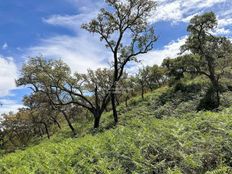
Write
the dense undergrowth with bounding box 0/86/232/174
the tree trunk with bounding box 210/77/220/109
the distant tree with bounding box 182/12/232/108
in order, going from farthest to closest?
1. the distant tree with bounding box 182/12/232/108
2. the tree trunk with bounding box 210/77/220/109
3. the dense undergrowth with bounding box 0/86/232/174

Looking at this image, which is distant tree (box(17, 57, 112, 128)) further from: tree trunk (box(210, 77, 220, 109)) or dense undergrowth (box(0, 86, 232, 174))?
dense undergrowth (box(0, 86, 232, 174))

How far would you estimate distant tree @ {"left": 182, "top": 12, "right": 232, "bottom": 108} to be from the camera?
45.3m

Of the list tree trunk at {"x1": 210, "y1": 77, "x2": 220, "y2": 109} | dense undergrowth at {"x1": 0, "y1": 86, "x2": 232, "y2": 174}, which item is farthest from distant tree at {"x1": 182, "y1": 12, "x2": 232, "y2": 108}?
dense undergrowth at {"x1": 0, "y1": 86, "x2": 232, "y2": 174}

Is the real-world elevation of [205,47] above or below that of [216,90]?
above

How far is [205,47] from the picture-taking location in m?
47.3

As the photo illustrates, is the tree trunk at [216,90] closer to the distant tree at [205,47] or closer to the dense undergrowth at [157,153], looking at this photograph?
the distant tree at [205,47]

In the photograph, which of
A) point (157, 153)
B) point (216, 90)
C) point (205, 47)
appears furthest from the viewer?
point (205, 47)

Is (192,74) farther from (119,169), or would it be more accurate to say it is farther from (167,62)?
(119,169)

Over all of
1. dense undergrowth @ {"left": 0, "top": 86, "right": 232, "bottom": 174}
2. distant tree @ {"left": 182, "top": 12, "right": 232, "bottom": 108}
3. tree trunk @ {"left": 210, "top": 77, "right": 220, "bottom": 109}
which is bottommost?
dense undergrowth @ {"left": 0, "top": 86, "right": 232, "bottom": 174}

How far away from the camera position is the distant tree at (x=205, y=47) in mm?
45312

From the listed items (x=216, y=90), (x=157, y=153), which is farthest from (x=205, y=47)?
(x=157, y=153)

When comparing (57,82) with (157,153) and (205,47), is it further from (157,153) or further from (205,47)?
(157,153)

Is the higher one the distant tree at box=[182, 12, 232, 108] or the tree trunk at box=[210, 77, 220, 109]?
the distant tree at box=[182, 12, 232, 108]

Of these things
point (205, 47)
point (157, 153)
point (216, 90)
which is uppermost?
point (205, 47)
